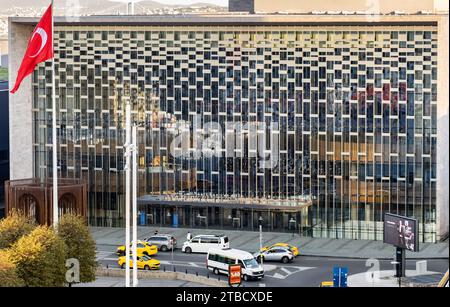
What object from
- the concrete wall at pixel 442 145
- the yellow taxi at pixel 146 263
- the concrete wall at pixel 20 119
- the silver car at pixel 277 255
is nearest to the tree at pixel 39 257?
the yellow taxi at pixel 146 263

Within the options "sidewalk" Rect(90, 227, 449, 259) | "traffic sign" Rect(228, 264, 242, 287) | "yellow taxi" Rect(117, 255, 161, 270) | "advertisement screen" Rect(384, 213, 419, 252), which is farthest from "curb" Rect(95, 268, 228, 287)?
"sidewalk" Rect(90, 227, 449, 259)

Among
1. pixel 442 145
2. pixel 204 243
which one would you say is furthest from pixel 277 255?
pixel 442 145

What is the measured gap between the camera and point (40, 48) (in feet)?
163

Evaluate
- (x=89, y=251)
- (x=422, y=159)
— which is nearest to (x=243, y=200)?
(x=422, y=159)

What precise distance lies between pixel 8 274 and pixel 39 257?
16.9 feet

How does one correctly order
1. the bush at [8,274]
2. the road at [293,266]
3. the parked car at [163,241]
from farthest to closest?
the parked car at [163,241] → the road at [293,266] → the bush at [8,274]

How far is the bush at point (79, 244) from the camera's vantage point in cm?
5153

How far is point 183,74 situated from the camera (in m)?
72.1

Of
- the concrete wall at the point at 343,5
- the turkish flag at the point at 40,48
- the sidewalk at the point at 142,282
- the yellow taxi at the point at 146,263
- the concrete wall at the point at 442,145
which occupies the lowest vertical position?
the sidewalk at the point at 142,282

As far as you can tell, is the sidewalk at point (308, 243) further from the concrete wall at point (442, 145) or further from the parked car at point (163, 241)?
the concrete wall at point (442, 145)

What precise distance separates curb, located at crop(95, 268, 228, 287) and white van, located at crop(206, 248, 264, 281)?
5.35 ft

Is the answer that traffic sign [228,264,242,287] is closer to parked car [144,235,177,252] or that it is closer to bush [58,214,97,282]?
bush [58,214,97,282]

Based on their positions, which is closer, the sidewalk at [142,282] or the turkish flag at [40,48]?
the turkish flag at [40,48]

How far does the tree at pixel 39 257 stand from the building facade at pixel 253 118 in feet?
81.2
